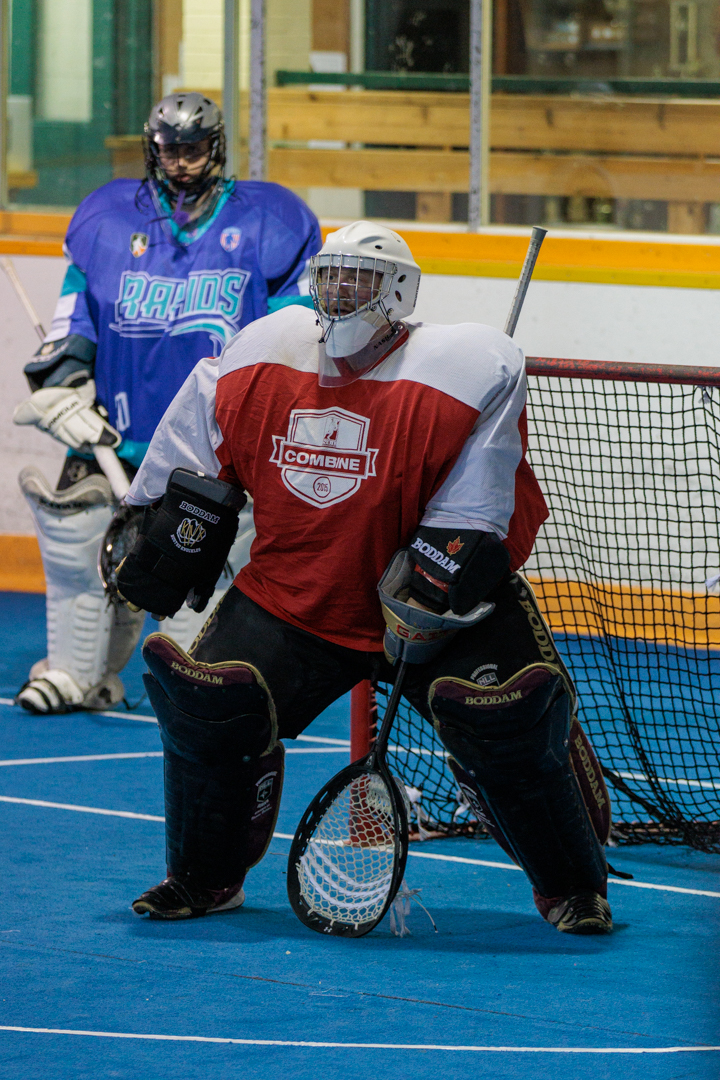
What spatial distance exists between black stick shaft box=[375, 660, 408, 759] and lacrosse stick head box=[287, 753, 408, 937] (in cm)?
2

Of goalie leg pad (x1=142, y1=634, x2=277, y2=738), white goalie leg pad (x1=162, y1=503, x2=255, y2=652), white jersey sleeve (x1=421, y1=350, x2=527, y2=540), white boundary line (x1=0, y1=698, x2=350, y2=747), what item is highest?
white jersey sleeve (x1=421, y1=350, x2=527, y2=540)

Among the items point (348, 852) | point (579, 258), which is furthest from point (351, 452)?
point (579, 258)

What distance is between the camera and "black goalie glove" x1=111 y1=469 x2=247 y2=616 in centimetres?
329

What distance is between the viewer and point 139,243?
5062 mm

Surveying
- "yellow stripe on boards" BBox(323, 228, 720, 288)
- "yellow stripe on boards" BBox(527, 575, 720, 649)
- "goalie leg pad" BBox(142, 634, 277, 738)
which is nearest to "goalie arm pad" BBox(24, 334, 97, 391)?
"yellow stripe on boards" BBox(527, 575, 720, 649)

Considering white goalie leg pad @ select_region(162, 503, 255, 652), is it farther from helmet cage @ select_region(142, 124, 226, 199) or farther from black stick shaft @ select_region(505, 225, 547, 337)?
black stick shaft @ select_region(505, 225, 547, 337)

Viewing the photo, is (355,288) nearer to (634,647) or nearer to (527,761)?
(527,761)

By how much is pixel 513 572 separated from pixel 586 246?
3.36 meters

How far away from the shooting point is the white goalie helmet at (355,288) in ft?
10.4

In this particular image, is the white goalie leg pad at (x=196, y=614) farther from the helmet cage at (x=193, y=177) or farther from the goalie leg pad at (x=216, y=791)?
the goalie leg pad at (x=216, y=791)

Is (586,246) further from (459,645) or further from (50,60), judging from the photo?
(459,645)

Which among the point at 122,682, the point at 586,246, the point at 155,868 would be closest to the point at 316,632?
the point at 155,868

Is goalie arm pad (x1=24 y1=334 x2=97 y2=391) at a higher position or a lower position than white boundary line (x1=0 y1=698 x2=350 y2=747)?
higher

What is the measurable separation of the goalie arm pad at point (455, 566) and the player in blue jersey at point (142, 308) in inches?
76.2
